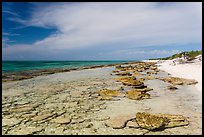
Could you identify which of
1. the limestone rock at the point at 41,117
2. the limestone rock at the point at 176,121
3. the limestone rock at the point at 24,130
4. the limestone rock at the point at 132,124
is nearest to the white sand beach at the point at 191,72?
the limestone rock at the point at 176,121

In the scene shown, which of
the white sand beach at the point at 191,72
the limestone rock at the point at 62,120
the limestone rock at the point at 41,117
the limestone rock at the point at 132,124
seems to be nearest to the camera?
the limestone rock at the point at 132,124

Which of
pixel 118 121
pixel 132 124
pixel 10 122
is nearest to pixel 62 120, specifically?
pixel 10 122

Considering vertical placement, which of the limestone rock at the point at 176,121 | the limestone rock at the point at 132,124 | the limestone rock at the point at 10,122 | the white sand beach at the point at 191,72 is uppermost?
the white sand beach at the point at 191,72

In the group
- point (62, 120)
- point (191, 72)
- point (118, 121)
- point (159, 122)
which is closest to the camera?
point (159, 122)

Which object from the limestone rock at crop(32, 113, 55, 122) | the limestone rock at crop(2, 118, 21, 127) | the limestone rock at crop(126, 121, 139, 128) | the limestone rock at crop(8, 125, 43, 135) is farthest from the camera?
the limestone rock at crop(32, 113, 55, 122)

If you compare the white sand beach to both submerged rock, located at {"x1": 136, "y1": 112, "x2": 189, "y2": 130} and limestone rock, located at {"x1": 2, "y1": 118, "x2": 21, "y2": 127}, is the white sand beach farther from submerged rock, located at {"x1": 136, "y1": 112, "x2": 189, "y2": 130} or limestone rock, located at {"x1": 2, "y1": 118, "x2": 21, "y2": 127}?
limestone rock, located at {"x1": 2, "y1": 118, "x2": 21, "y2": 127}

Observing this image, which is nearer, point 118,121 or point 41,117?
point 118,121

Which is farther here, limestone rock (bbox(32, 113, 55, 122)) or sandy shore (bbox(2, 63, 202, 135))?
limestone rock (bbox(32, 113, 55, 122))

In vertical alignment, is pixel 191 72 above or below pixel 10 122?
above

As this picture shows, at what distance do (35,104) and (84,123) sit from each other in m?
4.70

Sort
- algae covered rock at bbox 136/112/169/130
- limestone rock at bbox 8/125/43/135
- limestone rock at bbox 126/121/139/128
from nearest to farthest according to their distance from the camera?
algae covered rock at bbox 136/112/169/130
limestone rock at bbox 8/125/43/135
limestone rock at bbox 126/121/139/128

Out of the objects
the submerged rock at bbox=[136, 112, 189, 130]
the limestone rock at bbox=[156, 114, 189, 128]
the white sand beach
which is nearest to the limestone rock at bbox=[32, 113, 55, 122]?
the submerged rock at bbox=[136, 112, 189, 130]

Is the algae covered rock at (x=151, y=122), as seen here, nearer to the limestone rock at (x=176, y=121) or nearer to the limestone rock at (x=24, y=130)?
the limestone rock at (x=176, y=121)

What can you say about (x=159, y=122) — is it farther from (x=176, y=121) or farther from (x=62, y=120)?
(x=62, y=120)
